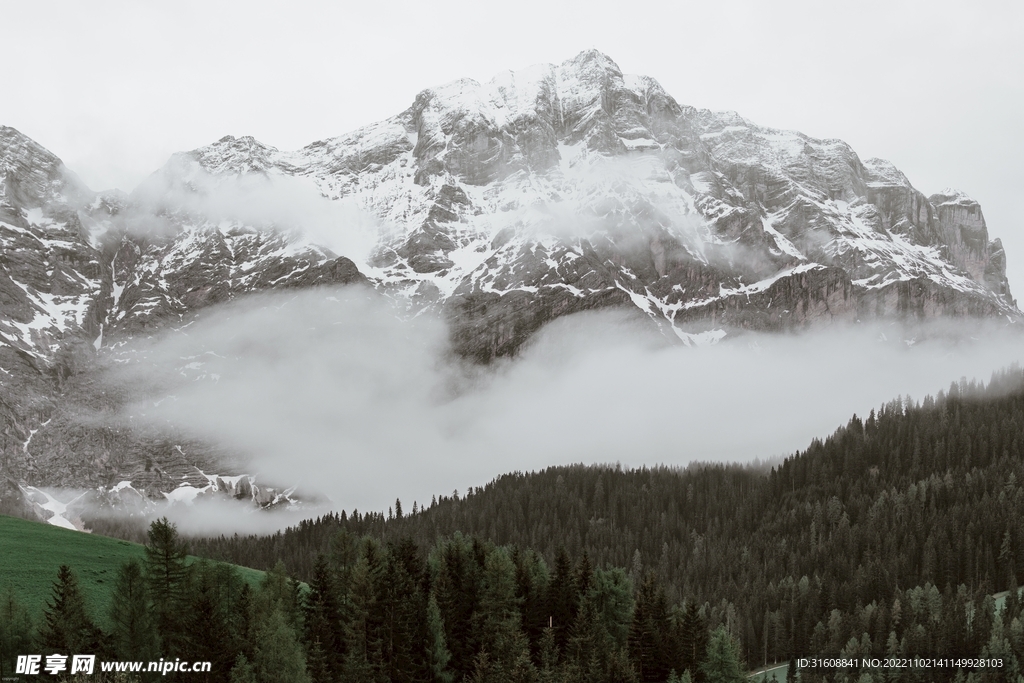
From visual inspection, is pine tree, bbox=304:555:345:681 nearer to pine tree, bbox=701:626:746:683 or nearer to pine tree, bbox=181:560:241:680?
pine tree, bbox=181:560:241:680

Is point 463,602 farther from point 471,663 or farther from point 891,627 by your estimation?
point 891,627

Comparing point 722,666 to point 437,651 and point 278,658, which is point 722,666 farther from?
point 278,658

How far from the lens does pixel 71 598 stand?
89562 mm

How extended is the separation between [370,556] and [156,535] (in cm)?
1987

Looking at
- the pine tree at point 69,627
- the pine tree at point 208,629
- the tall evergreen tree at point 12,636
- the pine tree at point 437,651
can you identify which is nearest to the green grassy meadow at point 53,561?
the tall evergreen tree at point 12,636

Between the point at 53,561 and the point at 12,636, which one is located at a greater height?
the point at 53,561

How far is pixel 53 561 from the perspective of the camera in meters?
118

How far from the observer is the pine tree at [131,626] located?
86625mm

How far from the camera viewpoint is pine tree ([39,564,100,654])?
8394 centimetres

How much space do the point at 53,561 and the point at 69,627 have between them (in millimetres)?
35017

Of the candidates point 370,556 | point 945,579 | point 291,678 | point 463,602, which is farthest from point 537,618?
point 945,579

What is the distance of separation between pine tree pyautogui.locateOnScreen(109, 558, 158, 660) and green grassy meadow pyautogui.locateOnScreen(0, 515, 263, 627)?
12.3m

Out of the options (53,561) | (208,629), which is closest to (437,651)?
(208,629)

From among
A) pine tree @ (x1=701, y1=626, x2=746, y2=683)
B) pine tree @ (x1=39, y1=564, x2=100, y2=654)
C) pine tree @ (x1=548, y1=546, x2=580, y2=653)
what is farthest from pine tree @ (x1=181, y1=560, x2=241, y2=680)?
pine tree @ (x1=701, y1=626, x2=746, y2=683)
